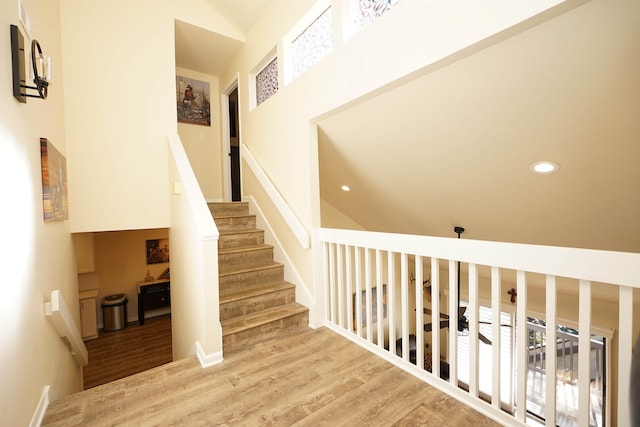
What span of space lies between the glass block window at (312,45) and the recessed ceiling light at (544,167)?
1.90m

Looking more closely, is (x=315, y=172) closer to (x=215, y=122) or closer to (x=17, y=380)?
(x=17, y=380)

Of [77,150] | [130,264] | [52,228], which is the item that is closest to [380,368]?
[52,228]

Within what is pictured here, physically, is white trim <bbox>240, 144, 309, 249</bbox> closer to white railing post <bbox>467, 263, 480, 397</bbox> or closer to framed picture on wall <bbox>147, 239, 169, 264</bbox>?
white railing post <bbox>467, 263, 480, 397</bbox>

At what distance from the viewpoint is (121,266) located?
20.2 ft

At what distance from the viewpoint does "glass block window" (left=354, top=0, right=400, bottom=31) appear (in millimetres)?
2100

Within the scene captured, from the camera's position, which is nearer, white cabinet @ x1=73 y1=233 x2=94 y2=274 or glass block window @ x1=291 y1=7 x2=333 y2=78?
glass block window @ x1=291 y1=7 x2=333 y2=78

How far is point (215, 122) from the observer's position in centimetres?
500

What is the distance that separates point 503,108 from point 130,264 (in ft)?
23.1

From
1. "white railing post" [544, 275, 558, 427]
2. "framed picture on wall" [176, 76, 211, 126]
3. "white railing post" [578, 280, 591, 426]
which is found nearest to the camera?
"white railing post" [578, 280, 591, 426]

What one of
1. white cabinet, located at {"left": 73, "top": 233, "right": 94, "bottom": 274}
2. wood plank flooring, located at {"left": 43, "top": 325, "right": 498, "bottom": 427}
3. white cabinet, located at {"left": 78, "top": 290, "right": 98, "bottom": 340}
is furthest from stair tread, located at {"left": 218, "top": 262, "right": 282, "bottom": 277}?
white cabinet, located at {"left": 78, "top": 290, "right": 98, "bottom": 340}

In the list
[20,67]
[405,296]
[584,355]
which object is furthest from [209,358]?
[584,355]

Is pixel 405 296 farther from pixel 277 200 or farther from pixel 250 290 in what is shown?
pixel 277 200

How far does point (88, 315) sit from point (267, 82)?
542 cm

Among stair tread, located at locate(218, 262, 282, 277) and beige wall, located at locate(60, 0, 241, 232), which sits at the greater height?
beige wall, located at locate(60, 0, 241, 232)
